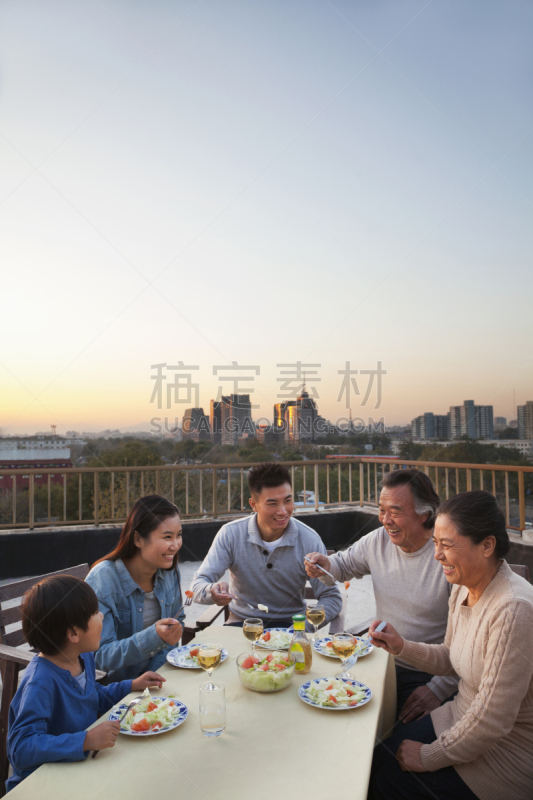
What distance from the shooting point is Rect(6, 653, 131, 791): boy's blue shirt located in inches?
38.0

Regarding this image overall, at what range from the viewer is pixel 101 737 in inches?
38.0

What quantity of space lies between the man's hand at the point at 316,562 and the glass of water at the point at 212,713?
3.17 feet

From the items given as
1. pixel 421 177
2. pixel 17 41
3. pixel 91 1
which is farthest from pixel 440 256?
pixel 17 41

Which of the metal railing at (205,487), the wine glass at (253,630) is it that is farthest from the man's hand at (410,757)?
the metal railing at (205,487)

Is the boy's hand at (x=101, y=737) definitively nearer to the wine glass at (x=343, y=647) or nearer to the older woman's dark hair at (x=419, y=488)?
the wine glass at (x=343, y=647)

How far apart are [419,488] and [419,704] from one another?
2.42 ft

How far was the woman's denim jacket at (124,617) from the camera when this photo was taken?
1.50 m

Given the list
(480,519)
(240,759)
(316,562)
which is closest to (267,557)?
(316,562)

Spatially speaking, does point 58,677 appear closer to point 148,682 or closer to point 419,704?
point 148,682

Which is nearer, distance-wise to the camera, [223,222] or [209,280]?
[223,222]

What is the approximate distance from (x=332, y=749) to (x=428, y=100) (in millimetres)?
5249

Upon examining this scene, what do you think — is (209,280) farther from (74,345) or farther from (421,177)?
(421,177)

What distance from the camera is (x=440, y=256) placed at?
18.7ft

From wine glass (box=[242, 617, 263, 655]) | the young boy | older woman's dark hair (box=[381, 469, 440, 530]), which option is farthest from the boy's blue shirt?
older woman's dark hair (box=[381, 469, 440, 530])
